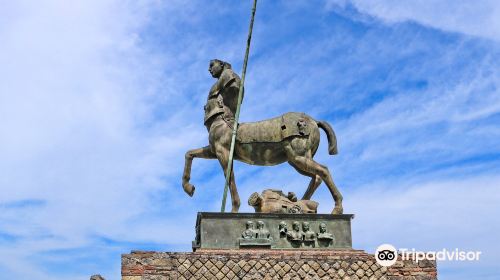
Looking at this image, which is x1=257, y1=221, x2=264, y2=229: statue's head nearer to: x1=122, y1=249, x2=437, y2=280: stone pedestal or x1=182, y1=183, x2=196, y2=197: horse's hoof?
x1=122, y1=249, x2=437, y2=280: stone pedestal

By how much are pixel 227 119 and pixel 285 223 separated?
205cm

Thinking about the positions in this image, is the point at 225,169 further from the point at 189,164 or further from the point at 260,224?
the point at 260,224

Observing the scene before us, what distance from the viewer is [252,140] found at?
12219 millimetres

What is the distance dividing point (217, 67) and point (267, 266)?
3.64 metres

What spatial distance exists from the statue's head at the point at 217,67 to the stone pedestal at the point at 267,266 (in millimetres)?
3199

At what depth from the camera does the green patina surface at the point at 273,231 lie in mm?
11273


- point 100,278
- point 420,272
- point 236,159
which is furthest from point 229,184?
point 420,272

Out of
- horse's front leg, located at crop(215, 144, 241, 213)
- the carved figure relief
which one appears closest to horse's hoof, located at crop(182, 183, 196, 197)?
horse's front leg, located at crop(215, 144, 241, 213)

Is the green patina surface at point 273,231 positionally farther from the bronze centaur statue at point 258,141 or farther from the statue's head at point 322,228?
the bronze centaur statue at point 258,141

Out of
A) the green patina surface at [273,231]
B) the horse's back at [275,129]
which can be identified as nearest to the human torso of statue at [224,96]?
the horse's back at [275,129]

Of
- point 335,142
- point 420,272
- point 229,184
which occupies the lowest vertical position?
point 420,272

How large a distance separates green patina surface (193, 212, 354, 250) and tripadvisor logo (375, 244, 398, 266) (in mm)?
486

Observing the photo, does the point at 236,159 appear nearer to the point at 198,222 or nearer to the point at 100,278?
the point at 198,222

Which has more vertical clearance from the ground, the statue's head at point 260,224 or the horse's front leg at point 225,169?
the horse's front leg at point 225,169
